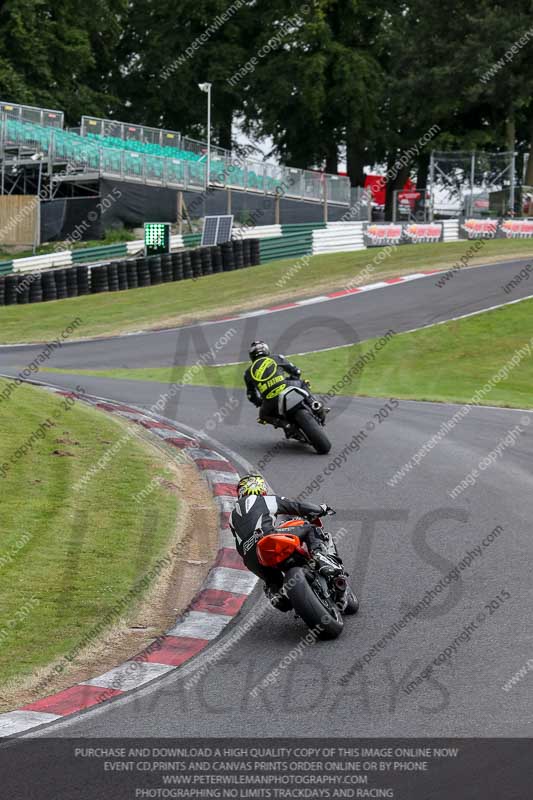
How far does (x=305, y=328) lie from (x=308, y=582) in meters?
20.0

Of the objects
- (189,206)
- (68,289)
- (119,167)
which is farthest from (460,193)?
(68,289)

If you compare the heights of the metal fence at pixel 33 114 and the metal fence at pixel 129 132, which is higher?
the metal fence at pixel 33 114

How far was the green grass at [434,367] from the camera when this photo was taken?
2073 cm

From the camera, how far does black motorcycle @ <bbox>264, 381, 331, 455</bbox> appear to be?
13.8m

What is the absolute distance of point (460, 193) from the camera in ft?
137

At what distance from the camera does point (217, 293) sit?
33031mm

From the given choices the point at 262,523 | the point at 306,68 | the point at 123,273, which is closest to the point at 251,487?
the point at 262,523

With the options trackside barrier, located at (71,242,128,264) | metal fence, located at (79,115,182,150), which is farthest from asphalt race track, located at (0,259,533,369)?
metal fence, located at (79,115,182,150)

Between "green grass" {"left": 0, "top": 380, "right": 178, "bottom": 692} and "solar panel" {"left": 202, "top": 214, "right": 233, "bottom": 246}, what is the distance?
80.0 feet

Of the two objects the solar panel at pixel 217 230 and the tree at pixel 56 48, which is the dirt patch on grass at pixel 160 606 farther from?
the tree at pixel 56 48

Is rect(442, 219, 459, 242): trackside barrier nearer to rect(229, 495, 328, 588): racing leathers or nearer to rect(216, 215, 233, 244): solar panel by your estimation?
rect(216, 215, 233, 244): solar panel

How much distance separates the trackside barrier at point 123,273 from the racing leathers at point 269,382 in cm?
1995

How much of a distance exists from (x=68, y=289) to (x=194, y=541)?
24.6 meters

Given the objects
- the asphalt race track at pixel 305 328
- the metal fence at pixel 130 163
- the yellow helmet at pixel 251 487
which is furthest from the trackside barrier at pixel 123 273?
the yellow helmet at pixel 251 487
